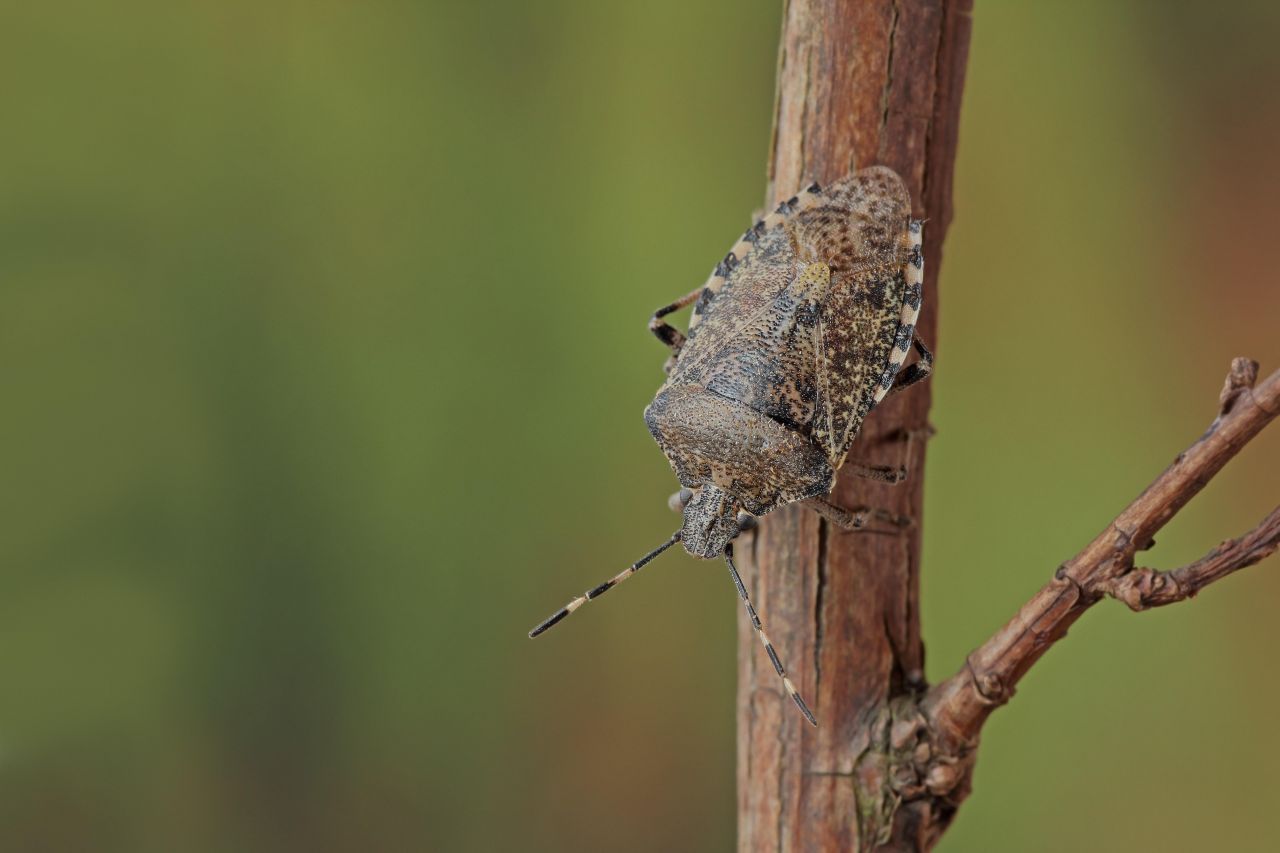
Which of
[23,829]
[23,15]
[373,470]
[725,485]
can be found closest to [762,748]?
[725,485]

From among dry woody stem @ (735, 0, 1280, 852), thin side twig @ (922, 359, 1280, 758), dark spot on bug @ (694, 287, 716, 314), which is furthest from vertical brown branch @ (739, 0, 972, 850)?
dark spot on bug @ (694, 287, 716, 314)

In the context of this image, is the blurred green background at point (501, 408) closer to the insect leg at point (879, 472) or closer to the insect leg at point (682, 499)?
the insect leg at point (682, 499)

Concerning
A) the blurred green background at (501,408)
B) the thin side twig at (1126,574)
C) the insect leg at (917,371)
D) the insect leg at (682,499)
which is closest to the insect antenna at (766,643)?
the insect leg at (682,499)

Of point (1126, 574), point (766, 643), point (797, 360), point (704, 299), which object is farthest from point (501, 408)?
point (1126, 574)

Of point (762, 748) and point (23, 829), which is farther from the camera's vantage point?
point (23, 829)

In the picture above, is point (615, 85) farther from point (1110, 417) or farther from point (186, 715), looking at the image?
point (186, 715)

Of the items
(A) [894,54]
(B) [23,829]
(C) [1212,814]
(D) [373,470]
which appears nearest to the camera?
(A) [894,54]

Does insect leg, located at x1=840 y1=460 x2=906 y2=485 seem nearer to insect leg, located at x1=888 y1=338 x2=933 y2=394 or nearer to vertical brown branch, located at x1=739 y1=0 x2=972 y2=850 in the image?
vertical brown branch, located at x1=739 y1=0 x2=972 y2=850
